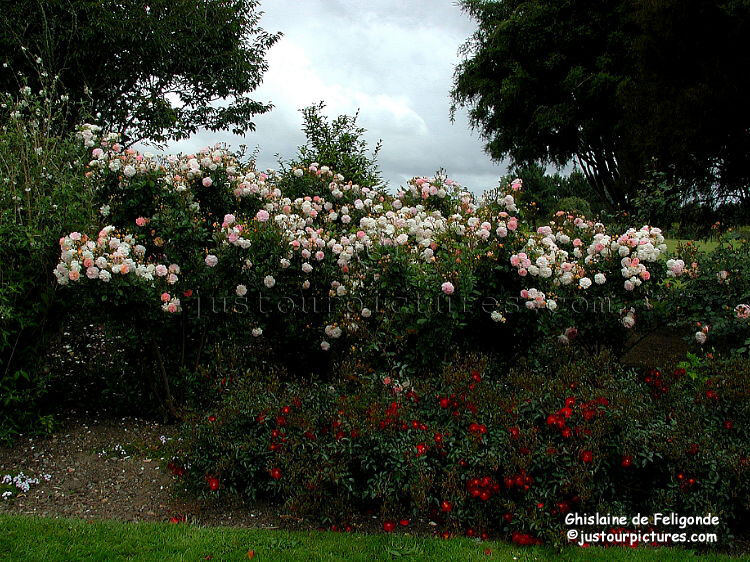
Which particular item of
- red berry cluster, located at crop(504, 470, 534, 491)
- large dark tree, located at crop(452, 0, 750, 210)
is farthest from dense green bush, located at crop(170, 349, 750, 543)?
large dark tree, located at crop(452, 0, 750, 210)

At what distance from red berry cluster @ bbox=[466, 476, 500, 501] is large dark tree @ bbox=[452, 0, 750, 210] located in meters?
8.07

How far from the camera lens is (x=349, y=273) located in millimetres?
5270

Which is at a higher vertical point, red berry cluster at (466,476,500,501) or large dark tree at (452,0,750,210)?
large dark tree at (452,0,750,210)

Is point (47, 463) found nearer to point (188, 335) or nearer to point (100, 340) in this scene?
point (188, 335)

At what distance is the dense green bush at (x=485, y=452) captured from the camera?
3455mm

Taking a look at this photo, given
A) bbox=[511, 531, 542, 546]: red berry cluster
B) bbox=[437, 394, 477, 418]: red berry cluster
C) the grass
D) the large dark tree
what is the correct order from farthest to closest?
1. the large dark tree
2. bbox=[437, 394, 477, 418]: red berry cluster
3. bbox=[511, 531, 542, 546]: red berry cluster
4. the grass

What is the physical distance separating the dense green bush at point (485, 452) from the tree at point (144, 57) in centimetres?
1100

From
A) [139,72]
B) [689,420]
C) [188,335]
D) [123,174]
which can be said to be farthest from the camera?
[139,72]

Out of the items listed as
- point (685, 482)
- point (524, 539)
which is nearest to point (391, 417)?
point (524, 539)

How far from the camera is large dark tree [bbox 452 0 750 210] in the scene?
9461mm

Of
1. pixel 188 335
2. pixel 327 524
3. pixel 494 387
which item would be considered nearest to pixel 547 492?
pixel 494 387

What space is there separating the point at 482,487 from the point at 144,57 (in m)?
14.0

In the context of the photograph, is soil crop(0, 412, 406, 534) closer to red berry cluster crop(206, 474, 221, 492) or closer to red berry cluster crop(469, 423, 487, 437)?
red berry cluster crop(206, 474, 221, 492)

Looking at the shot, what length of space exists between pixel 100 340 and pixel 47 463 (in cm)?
210
